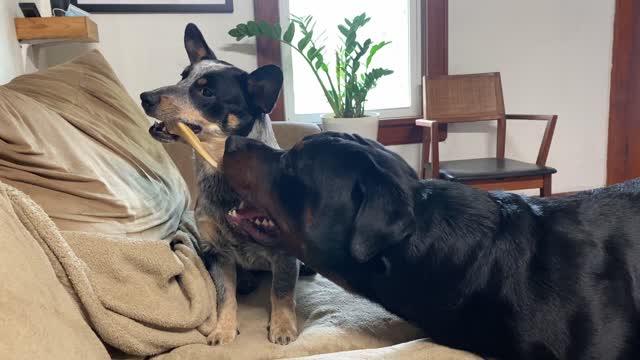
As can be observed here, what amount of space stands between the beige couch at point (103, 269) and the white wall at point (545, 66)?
269 centimetres

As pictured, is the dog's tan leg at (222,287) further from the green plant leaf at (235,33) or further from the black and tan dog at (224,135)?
the green plant leaf at (235,33)

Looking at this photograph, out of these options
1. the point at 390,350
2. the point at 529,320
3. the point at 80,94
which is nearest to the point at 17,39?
the point at 80,94

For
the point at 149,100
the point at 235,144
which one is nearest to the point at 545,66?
the point at 149,100

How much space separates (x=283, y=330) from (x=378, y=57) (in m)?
2.86

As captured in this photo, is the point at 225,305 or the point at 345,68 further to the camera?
the point at 345,68

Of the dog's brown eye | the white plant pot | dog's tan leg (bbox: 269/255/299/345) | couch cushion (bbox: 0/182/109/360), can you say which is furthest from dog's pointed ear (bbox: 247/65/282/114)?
the white plant pot

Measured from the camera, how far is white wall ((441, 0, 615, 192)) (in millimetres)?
3787

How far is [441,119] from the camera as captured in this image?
3.50 m

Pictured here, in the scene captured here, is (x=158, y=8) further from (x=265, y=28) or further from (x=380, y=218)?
(x=380, y=218)

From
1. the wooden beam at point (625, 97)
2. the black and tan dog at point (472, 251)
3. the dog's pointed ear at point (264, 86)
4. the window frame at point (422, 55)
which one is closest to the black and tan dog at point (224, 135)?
the dog's pointed ear at point (264, 86)

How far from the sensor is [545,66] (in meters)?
3.96

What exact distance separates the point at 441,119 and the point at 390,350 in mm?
2661

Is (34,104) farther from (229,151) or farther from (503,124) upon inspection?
(503,124)

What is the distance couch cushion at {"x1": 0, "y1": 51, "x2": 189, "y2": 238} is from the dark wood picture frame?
4.75 ft
